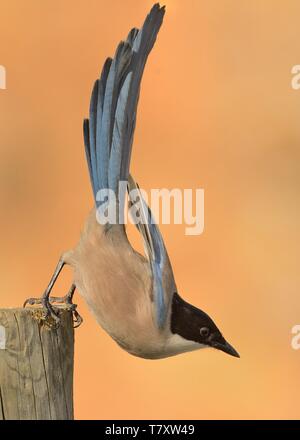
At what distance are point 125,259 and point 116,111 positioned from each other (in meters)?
0.36

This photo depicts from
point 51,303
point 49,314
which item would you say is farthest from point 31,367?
point 51,303

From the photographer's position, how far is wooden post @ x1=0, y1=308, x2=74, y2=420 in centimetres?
200

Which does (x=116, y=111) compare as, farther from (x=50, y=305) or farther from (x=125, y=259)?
(x=50, y=305)

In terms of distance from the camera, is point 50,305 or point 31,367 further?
point 50,305

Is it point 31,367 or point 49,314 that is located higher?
point 49,314

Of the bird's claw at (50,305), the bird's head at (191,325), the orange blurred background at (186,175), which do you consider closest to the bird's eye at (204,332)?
the bird's head at (191,325)

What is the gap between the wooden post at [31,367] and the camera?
2.00m

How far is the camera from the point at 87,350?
10.3ft

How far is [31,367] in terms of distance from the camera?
2.01 metres

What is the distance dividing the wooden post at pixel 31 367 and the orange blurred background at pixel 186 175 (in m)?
1.00
